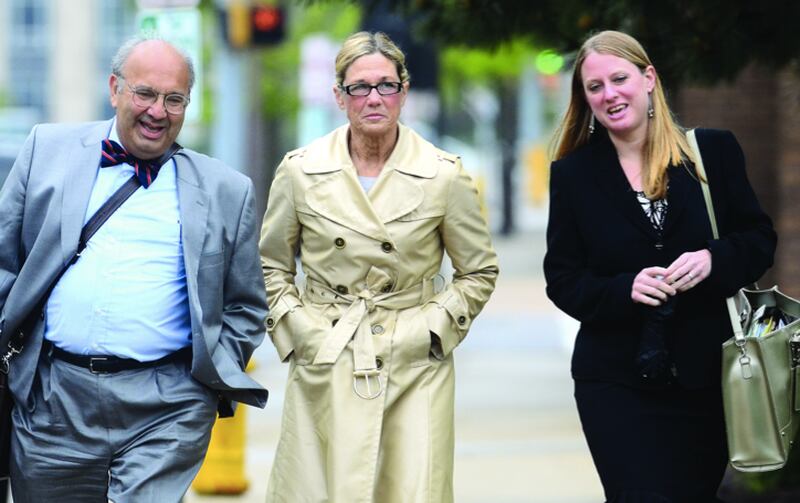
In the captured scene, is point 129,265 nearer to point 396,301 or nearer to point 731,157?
point 396,301

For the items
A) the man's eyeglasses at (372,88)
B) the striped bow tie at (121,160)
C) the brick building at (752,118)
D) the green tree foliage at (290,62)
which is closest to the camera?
the striped bow tie at (121,160)

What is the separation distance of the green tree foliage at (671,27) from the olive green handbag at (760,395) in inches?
73.0

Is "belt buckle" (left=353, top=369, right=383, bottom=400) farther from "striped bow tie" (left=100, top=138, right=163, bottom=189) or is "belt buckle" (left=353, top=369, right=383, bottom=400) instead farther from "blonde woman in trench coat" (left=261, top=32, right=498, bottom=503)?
"striped bow tie" (left=100, top=138, right=163, bottom=189)

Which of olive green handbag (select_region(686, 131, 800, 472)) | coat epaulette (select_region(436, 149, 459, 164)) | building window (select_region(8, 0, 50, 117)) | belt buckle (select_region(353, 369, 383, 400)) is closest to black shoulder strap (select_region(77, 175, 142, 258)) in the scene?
belt buckle (select_region(353, 369, 383, 400))

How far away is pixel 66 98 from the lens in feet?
111

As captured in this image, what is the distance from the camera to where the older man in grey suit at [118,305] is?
500cm

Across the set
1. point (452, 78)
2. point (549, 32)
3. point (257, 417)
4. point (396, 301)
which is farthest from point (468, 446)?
point (452, 78)

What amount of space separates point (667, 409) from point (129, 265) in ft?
5.56

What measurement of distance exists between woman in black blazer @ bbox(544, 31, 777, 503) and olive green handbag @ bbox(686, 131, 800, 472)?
0.57ft

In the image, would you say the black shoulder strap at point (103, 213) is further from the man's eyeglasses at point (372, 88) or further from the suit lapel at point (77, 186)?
the man's eyeglasses at point (372, 88)

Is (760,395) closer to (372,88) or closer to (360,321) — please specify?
(360,321)

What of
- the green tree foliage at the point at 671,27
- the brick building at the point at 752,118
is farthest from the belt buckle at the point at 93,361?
the brick building at the point at 752,118

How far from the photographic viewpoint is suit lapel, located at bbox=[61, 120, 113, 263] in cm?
499

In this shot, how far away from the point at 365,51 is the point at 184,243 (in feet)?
3.26
